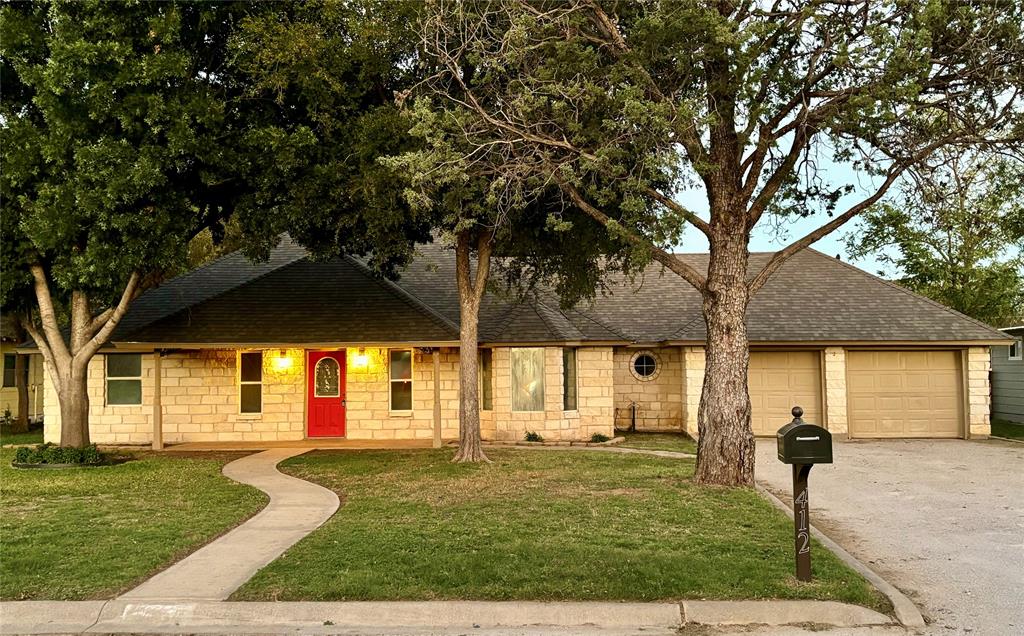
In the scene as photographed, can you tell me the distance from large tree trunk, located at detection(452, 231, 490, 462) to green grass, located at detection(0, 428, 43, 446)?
12.1 meters

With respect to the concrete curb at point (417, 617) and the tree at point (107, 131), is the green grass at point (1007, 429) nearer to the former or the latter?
the concrete curb at point (417, 617)

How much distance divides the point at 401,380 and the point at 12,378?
617 inches

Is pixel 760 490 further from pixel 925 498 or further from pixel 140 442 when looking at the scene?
pixel 140 442

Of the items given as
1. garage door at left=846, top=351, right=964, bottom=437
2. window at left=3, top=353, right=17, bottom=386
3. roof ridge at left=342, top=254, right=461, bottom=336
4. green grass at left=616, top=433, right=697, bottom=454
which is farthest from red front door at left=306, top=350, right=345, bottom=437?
window at left=3, top=353, right=17, bottom=386

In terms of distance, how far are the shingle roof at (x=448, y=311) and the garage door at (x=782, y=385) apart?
772 mm

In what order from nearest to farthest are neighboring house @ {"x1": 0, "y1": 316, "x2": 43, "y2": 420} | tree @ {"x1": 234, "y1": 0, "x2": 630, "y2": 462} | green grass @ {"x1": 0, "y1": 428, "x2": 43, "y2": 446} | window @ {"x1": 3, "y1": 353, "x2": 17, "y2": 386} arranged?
tree @ {"x1": 234, "y1": 0, "x2": 630, "y2": 462} → green grass @ {"x1": 0, "y1": 428, "x2": 43, "y2": 446} → neighboring house @ {"x1": 0, "y1": 316, "x2": 43, "y2": 420} → window @ {"x1": 3, "y1": 353, "x2": 17, "y2": 386}

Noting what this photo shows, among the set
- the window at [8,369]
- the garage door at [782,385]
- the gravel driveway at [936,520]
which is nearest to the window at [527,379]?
the gravel driveway at [936,520]

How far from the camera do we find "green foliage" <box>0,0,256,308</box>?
12250 mm

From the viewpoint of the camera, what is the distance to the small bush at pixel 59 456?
1439cm

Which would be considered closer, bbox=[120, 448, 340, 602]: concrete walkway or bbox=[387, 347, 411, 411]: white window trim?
bbox=[120, 448, 340, 602]: concrete walkway

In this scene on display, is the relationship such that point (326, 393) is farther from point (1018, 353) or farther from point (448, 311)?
point (1018, 353)

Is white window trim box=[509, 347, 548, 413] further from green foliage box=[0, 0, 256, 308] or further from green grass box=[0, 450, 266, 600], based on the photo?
green foliage box=[0, 0, 256, 308]

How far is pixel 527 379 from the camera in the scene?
1816 centimetres

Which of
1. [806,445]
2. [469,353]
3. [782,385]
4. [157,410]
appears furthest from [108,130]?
[782,385]
